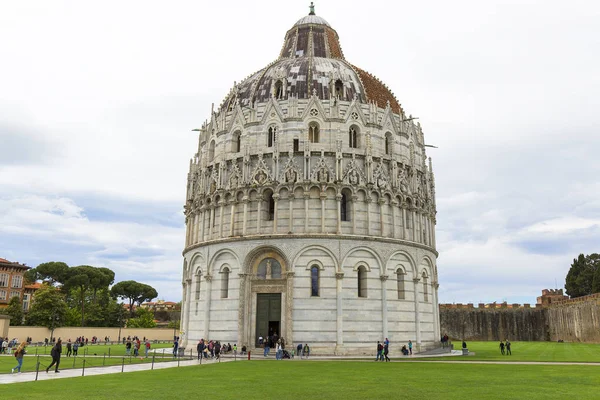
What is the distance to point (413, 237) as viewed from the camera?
46156 millimetres

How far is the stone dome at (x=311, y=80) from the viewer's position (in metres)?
48.0

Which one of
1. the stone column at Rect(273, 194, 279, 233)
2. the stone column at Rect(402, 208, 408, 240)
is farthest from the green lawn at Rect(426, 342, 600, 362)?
the stone column at Rect(273, 194, 279, 233)

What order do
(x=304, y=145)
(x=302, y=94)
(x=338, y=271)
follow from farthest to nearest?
(x=302, y=94) → (x=304, y=145) → (x=338, y=271)

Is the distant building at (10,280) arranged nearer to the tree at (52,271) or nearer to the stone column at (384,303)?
the tree at (52,271)

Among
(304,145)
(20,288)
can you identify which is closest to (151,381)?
(304,145)

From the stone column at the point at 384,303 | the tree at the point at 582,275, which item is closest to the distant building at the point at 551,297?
the tree at the point at 582,275

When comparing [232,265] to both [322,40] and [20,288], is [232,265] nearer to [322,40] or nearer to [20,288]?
[322,40]

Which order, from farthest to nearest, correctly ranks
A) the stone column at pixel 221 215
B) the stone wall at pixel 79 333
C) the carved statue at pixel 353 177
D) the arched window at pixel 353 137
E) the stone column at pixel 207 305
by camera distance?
1. the stone wall at pixel 79 333
2. the arched window at pixel 353 137
3. the stone column at pixel 221 215
4. the carved statue at pixel 353 177
5. the stone column at pixel 207 305

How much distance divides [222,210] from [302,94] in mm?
13335

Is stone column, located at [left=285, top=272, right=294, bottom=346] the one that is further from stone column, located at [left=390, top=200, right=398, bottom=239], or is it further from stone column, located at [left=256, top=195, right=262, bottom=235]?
stone column, located at [left=390, top=200, right=398, bottom=239]

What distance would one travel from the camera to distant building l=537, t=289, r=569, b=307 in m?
92.4

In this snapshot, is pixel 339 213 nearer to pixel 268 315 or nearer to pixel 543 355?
pixel 268 315

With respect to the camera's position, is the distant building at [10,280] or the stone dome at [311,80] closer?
the stone dome at [311,80]

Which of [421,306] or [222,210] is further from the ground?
[222,210]
